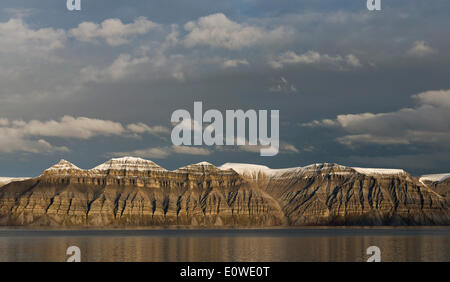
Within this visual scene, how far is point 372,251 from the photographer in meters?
135
